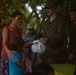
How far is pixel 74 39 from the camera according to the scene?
11.3 feet

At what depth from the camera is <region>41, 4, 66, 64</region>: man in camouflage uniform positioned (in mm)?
3367

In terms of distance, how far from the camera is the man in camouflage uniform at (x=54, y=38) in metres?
3.37

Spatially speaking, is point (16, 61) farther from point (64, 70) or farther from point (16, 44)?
point (64, 70)

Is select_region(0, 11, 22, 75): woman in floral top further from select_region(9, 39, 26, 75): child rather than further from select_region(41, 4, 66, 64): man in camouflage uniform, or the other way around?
select_region(41, 4, 66, 64): man in camouflage uniform

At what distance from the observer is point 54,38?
336 centimetres

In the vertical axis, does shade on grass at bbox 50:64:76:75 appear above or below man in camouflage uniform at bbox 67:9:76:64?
below

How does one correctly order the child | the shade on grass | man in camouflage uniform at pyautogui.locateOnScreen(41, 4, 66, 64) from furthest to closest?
man in camouflage uniform at pyautogui.locateOnScreen(41, 4, 66, 64)
the child
the shade on grass

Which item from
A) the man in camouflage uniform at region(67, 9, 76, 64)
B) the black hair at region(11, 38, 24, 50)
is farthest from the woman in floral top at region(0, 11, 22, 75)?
the man in camouflage uniform at region(67, 9, 76, 64)

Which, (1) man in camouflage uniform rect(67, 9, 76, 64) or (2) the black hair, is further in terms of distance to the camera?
(1) man in camouflage uniform rect(67, 9, 76, 64)

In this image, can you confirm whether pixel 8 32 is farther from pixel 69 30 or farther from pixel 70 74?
pixel 69 30

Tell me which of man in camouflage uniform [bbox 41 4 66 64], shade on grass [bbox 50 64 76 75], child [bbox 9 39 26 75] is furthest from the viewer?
man in camouflage uniform [bbox 41 4 66 64]

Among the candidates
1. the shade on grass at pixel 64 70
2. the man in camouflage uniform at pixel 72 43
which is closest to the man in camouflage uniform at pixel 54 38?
the man in camouflage uniform at pixel 72 43

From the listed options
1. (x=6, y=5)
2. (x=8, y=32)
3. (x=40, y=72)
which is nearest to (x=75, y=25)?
(x=8, y=32)

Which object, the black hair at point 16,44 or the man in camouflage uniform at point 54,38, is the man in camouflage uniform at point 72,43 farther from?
the black hair at point 16,44
